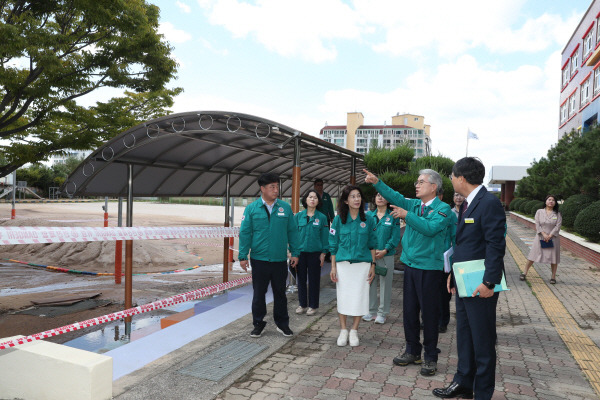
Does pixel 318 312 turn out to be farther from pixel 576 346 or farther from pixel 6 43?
pixel 6 43

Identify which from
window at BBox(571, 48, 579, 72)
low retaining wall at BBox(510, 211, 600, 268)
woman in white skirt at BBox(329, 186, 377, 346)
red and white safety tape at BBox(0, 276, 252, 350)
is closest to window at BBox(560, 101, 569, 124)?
window at BBox(571, 48, 579, 72)

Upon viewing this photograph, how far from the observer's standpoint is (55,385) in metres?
3.06

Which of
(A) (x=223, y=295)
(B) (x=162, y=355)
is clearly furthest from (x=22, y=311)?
(B) (x=162, y=355)

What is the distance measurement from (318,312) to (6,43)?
918cm

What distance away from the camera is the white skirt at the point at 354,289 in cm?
462

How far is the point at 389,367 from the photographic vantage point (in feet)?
13.5

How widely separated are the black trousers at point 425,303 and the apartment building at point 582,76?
2010 cm

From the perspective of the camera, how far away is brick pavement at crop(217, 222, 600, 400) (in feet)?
11.7

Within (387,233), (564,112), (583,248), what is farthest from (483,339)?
(564,112)

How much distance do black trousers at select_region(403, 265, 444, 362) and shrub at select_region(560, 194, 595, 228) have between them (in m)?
14.7

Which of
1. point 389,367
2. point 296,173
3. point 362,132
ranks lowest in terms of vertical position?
point 389,367

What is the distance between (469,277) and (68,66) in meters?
11.9

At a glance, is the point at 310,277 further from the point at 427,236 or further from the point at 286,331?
the point at 427,236

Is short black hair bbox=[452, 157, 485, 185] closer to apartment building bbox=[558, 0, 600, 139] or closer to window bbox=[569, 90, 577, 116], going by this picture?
apartment building bbox=[558, 0, 600, 139]
